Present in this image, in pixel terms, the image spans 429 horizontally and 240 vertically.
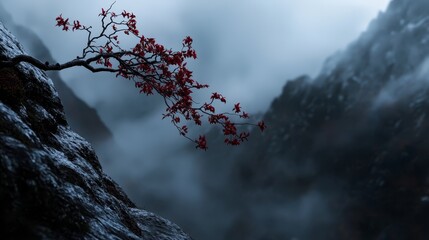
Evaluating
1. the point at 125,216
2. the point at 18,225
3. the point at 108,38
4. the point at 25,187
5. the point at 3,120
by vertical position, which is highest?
the point at 108,38

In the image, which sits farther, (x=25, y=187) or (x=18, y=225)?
(x=25, y=187)

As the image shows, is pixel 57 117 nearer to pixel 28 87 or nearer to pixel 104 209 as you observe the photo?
pixel 28 87

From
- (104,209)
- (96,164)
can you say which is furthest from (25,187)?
(96,164)

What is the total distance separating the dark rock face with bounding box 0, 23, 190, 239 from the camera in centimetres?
816

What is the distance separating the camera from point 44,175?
9.16 m

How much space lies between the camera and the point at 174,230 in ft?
57.5

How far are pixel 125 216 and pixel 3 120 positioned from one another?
5.56 meters

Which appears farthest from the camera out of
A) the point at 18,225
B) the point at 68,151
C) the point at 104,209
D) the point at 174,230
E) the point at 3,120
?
the point at 174,230

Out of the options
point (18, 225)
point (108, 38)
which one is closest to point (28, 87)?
point (108, 38)

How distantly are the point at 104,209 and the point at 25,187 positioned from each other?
13.0 ft

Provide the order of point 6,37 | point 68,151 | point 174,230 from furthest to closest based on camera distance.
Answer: point 174,230 → point 6,37 → point 68,151

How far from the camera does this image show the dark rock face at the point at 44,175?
26.8 feet

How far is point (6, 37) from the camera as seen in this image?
49.4 feet

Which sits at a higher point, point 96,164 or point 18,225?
point 96,164
